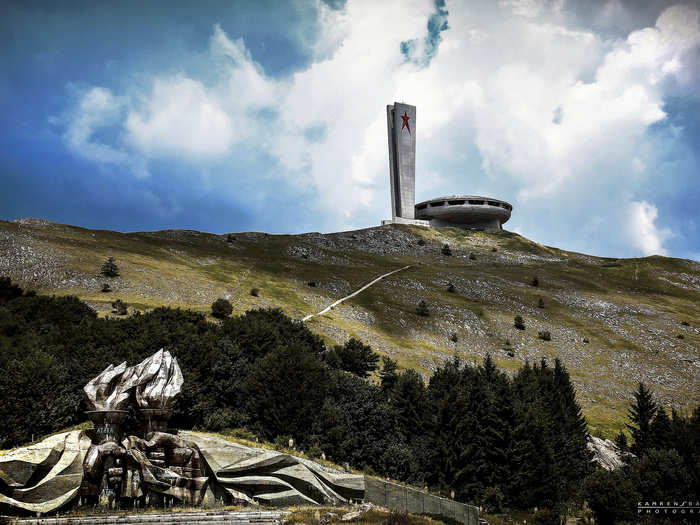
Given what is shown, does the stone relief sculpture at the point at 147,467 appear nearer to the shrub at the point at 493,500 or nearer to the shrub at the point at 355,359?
the shrub at the point at 493,500

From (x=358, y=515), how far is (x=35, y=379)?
57.6 ft

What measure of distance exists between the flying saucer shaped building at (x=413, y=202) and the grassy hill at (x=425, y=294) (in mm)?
31232

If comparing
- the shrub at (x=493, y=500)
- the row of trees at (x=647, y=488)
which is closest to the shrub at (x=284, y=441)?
the shrub at (x=493, y=500)

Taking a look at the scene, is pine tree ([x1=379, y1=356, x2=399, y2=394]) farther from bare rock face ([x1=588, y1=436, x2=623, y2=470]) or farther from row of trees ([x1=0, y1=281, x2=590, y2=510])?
bare rock face ([x1=588, y1=436, x2=623, y2=470])

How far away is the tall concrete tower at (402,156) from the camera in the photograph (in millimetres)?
151375

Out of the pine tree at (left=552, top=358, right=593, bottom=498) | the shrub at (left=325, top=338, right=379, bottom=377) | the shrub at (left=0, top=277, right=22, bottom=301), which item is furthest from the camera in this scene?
the shrub at (left=325, top=338, right=379, bottom=377)

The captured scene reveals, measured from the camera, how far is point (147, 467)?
62.0 feet

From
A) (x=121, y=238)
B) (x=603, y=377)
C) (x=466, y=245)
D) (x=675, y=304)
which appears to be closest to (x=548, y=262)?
(x=466, y=245)

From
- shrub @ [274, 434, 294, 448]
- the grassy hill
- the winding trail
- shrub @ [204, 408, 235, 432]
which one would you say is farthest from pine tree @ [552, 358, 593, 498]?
the winding trail

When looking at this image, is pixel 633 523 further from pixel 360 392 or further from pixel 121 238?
pixel 121 238

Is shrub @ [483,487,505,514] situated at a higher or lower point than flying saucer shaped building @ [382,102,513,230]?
lower

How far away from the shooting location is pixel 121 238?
95188 mm

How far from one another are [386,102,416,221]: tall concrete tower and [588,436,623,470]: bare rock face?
113 m

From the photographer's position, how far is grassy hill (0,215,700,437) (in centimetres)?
6359
